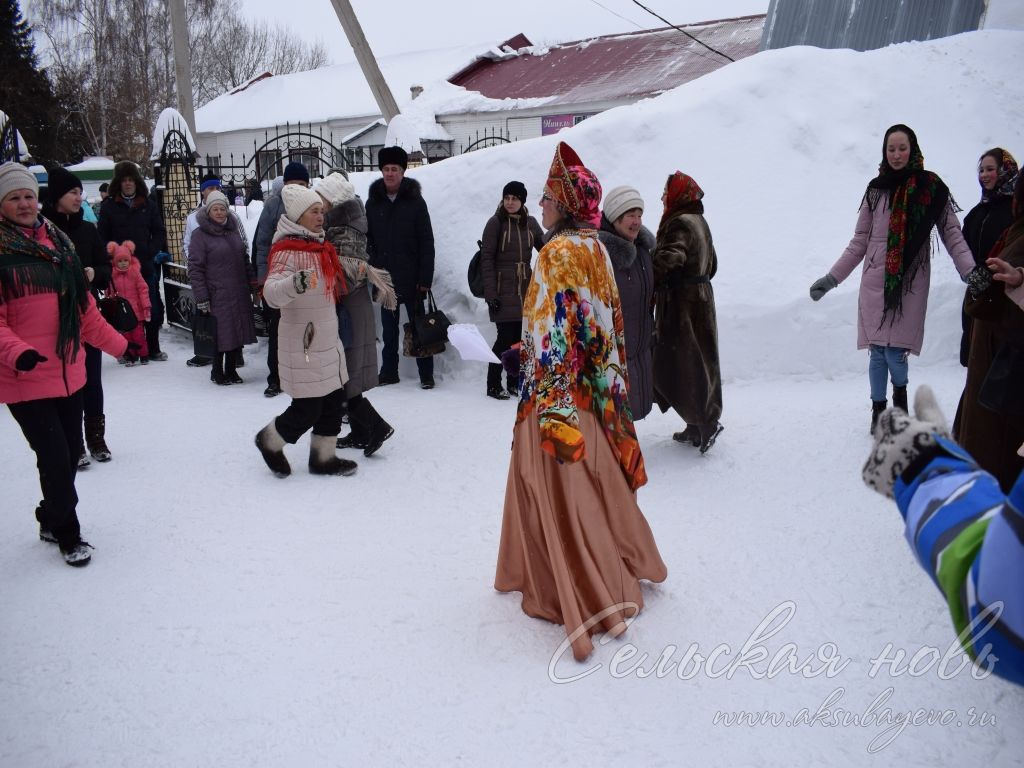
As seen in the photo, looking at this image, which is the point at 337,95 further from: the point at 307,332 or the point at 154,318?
the point at 307,332

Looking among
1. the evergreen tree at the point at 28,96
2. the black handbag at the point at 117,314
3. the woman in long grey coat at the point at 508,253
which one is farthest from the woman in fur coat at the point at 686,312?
the evergreen tree at the point at 28,96

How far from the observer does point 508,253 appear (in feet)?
22.5

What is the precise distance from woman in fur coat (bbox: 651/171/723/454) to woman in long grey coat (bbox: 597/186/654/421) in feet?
1.04

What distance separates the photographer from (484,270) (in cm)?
693

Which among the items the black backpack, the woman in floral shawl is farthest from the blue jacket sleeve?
the black backpack

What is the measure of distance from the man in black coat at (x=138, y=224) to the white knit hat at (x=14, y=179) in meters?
4.79

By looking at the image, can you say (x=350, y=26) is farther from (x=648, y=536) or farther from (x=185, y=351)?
(x=648, y=536)

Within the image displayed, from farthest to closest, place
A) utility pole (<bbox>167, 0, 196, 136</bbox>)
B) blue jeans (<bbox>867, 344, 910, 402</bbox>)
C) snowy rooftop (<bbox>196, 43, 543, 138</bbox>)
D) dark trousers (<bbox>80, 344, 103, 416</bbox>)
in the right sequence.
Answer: snowy rooftop (<bbox>196, 43, 543, 138</bbox>) → utility pole (<bbox>167, 0, 196, 136</bbox>) → dark trousers (<bbox>80, 344, 103, 416</bbox>) → blue jeans (<bbox>867, 344, 910, 402</bbox>)

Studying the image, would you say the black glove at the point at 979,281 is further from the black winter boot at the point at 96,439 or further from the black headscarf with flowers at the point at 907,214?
the black winter boot at the point at 96,439

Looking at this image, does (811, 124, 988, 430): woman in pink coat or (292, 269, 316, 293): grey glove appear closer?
(292, 269, 316, 293): grey glove

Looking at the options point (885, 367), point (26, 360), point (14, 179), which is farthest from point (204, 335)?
point (885, 367)

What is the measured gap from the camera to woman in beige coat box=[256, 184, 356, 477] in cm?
472

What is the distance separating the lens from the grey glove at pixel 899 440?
4.33 ft

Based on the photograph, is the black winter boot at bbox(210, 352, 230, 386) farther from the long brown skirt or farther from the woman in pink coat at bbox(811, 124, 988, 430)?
the woman in pink coat at bbox(811, 124, 988, 430)
